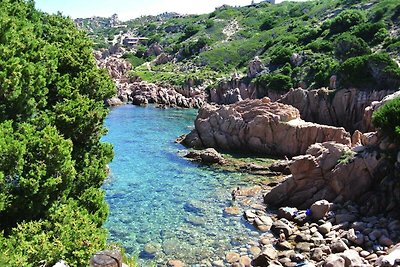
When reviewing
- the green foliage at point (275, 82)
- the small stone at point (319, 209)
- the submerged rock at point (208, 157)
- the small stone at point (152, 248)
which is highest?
the green foliage at point (275, 82)

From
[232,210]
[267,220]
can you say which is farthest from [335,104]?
[267,220]

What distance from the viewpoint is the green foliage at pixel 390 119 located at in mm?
31406

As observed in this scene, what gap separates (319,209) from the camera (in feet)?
101

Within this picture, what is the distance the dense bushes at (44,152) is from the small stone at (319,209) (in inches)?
650

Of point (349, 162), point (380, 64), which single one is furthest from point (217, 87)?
point (349, 162)

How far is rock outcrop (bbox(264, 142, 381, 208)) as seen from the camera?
Result: 3219cm

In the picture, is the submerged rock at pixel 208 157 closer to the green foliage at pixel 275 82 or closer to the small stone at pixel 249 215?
the small stone at pixel 249 215

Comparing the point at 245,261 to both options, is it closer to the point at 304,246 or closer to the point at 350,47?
the point at 304,246

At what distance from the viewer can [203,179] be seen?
138ft

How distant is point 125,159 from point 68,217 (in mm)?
34177

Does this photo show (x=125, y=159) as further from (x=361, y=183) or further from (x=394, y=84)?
(x=394, y=84)

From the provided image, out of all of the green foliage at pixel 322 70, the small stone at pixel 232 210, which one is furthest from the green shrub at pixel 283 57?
the small stone at pixel 232 210

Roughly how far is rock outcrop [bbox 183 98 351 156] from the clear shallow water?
4.94m

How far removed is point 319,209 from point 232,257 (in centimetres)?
865
